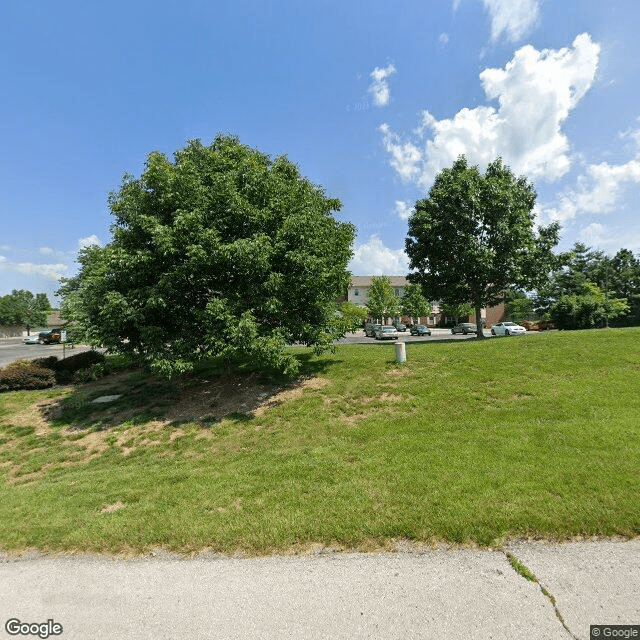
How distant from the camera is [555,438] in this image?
20.0ft

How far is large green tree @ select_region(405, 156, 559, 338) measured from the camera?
59.2ft

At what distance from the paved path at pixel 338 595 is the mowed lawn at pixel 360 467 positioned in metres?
0.32

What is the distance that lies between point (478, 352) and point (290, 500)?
989 centimetres

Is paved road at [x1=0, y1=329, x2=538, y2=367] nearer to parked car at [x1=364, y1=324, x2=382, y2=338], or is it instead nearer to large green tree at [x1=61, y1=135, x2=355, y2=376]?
parked car at [x1=364, y1=324, x2=382, y2=338]

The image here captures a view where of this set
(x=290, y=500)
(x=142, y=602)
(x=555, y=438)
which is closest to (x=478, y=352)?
(x=555, y=438)

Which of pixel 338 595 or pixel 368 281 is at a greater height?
pixel 368 281

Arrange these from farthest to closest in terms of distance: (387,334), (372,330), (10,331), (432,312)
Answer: (10,331), (432,312), (372,330), (387,334)

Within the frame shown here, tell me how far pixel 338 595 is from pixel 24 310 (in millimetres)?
92219

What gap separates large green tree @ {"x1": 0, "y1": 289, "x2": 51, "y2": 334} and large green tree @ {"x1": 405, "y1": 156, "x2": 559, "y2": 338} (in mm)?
83226

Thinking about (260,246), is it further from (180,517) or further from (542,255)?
(542,255)

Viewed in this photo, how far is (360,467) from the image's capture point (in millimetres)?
5785

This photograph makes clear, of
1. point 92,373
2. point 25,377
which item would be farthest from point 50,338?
point 92,373

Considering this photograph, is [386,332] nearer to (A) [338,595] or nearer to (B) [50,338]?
(A) [338,595]

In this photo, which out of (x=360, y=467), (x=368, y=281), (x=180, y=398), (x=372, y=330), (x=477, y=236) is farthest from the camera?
(x=368, y=281)
